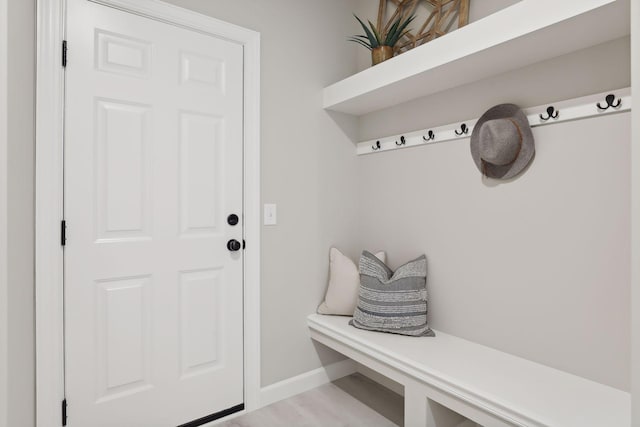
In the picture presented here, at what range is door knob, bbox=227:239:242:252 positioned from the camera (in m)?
1.92

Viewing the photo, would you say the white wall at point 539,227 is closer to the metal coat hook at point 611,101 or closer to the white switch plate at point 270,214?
the metal coat hook at point 611,101

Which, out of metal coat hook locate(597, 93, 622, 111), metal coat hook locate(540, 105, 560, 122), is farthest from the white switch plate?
metal coat hook locate(597, 93, 622, 111)

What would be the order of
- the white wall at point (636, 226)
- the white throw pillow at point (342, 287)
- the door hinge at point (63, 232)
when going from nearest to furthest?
the white wall at point (636, 226), the door hinge at point (63, 232), the white throw pillow at point (342, 287)

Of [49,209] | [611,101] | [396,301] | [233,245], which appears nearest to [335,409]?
[396,301]

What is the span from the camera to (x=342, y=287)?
221cm

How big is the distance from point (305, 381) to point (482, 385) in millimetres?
1151

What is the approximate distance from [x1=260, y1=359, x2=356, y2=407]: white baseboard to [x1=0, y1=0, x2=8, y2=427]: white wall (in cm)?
122

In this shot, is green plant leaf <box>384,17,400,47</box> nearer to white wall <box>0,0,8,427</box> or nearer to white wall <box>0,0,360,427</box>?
white wall <box>0,0,360,427</box>

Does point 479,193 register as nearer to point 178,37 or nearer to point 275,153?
point 275,153

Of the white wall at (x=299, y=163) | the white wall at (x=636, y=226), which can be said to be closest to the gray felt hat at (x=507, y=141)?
the white wall at (x=636, y=226)

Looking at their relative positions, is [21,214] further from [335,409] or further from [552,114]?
[552,114]

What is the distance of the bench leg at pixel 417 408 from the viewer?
1.56 meters

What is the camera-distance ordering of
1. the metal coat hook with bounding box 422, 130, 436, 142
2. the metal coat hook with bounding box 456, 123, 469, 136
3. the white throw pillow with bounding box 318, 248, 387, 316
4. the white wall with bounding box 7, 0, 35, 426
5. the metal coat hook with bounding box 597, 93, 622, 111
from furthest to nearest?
the white throw pillow with bounding box 318, 248, 387, 316 → the metal coat hook with bounding box 422, 130, 436, 142 → the metal coat hook with bounding box 456, 123, 469, 136 → the metal coat hook with bounding box 597, 93, 622, 111 → the white wall with bounding box 7, 0, 35, 426

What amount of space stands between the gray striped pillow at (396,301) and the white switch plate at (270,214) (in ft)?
2.03
